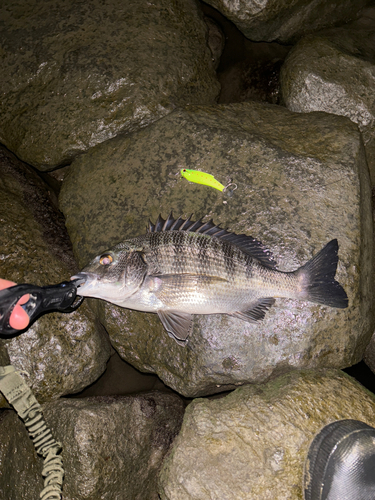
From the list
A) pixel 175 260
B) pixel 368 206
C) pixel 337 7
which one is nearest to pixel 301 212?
pixel 368 206

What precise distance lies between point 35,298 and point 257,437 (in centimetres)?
226

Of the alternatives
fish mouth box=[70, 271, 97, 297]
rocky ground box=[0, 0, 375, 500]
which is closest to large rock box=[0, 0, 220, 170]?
rocky ground box=[0, 0, 375, 500]

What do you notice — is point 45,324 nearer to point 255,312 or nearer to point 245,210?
point 255,312

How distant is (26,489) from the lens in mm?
3576

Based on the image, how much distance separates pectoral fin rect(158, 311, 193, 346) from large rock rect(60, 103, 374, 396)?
0.15 metres

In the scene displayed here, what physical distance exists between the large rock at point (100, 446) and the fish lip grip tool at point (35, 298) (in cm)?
118

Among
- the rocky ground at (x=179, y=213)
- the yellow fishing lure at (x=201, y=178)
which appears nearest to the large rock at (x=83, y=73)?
the rocky ground at (x=179, y=213)

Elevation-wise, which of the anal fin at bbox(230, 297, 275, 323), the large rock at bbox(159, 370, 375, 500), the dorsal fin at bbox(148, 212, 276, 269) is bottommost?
the large rock at bbox(159, 370, 375, 500)

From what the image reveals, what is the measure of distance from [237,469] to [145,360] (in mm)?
1358

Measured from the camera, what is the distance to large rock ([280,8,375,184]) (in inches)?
173

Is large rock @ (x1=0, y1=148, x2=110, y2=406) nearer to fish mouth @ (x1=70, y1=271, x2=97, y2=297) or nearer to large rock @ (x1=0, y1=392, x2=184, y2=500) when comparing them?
large rock @ (x1=0, y1=392, x2=184, y2=500)

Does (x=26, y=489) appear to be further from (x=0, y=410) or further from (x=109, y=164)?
(x=109, y=164)

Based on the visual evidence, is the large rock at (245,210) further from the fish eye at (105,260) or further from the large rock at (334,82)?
the fish eye at (105,260)

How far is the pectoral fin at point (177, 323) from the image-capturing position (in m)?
3.39
